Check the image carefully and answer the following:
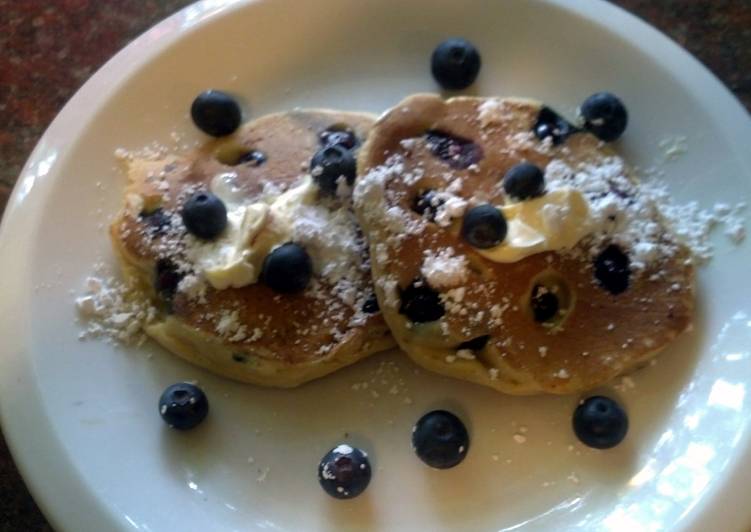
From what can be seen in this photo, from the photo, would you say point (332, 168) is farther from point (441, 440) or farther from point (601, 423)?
point (601, 423)

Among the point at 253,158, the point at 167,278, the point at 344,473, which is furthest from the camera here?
the point at 253,158

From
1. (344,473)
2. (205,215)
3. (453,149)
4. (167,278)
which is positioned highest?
(453,149)

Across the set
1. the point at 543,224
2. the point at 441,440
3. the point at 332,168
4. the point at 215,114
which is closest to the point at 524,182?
the point at 543,224

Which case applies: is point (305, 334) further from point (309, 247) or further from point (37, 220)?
point (37, 220)

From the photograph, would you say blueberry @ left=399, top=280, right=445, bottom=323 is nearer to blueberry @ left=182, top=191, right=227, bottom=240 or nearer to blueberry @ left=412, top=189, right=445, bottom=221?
blueberry @ left=412, top=189, right=445, bottom=221

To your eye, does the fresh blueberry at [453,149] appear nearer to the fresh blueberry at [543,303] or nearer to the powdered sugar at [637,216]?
the powdered sugar at [637,216]

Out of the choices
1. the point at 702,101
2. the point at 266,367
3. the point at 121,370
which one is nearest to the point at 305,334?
the point at 266,367

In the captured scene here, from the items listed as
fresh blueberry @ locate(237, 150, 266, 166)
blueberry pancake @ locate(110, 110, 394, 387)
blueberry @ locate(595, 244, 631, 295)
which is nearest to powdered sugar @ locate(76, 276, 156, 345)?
blueberry pancake @ locate(110, 110, 394, 387)
